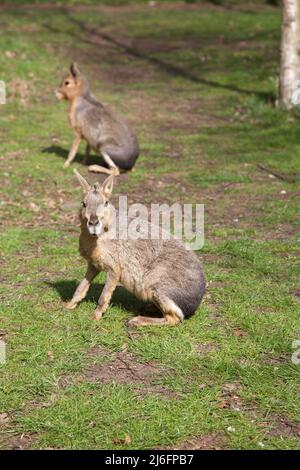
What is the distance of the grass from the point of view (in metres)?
4.01

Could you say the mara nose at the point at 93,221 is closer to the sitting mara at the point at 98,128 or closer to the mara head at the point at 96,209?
the mara head at the point at 96,209

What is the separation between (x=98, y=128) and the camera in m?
8.88

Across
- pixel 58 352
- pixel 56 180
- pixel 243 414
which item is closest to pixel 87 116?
pixel 56 180

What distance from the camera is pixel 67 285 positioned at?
579 centimetres

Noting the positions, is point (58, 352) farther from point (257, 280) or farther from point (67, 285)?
point (257, 280)

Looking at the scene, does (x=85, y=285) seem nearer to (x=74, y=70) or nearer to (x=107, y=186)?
(x=107, y=186)

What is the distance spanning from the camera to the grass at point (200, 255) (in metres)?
4.01

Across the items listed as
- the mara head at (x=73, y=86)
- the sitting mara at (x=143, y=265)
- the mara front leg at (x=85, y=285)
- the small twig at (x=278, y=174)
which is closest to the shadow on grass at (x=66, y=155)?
the mara head at (x=73, y=86)

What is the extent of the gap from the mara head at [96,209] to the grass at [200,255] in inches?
28.7

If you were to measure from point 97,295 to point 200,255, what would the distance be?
A: 1239 mm

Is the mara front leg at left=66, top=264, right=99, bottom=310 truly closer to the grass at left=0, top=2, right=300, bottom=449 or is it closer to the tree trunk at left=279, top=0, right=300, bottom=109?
the grass at left=0, top=2, right=300, bottom=449

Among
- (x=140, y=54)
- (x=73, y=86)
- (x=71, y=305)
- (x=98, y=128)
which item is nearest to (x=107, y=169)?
(x=98, y=128)

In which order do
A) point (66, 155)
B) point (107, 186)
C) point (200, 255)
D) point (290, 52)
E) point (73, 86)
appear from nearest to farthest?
point (107, 186), point (200, 255), point (73, 86), point (66, 155), point (290, 52)
